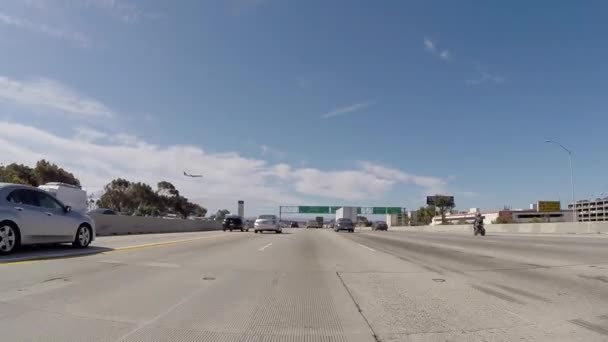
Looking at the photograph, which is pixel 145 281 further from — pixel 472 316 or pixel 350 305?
pixel 472 316

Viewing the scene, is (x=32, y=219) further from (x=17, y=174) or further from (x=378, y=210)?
(x=378, y=210)

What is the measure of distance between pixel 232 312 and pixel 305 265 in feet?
21.1

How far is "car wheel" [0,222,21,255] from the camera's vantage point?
11242 millimetres

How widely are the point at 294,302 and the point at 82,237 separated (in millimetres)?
9452

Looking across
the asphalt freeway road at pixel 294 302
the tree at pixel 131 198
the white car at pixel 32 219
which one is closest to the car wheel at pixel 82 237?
the white car at pixel 32 219

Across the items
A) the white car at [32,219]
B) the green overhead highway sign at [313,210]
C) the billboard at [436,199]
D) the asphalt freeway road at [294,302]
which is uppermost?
the billboard at [436,199]

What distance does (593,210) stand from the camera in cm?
17838

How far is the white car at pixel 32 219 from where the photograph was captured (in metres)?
11.4

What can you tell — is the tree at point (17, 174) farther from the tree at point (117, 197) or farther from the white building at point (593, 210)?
the white building at point (593, 210)

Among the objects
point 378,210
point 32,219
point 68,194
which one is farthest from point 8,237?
point 378,210

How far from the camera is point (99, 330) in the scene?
571 centimetres

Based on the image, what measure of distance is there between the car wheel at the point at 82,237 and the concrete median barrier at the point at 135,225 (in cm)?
1545

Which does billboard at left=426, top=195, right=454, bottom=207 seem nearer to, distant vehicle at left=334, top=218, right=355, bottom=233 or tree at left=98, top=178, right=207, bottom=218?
tree at left=98, top=178, right=207, bottom=218

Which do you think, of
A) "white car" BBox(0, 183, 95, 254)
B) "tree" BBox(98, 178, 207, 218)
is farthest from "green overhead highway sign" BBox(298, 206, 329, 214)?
"white car" BBox(0, 183, 95, 254)
